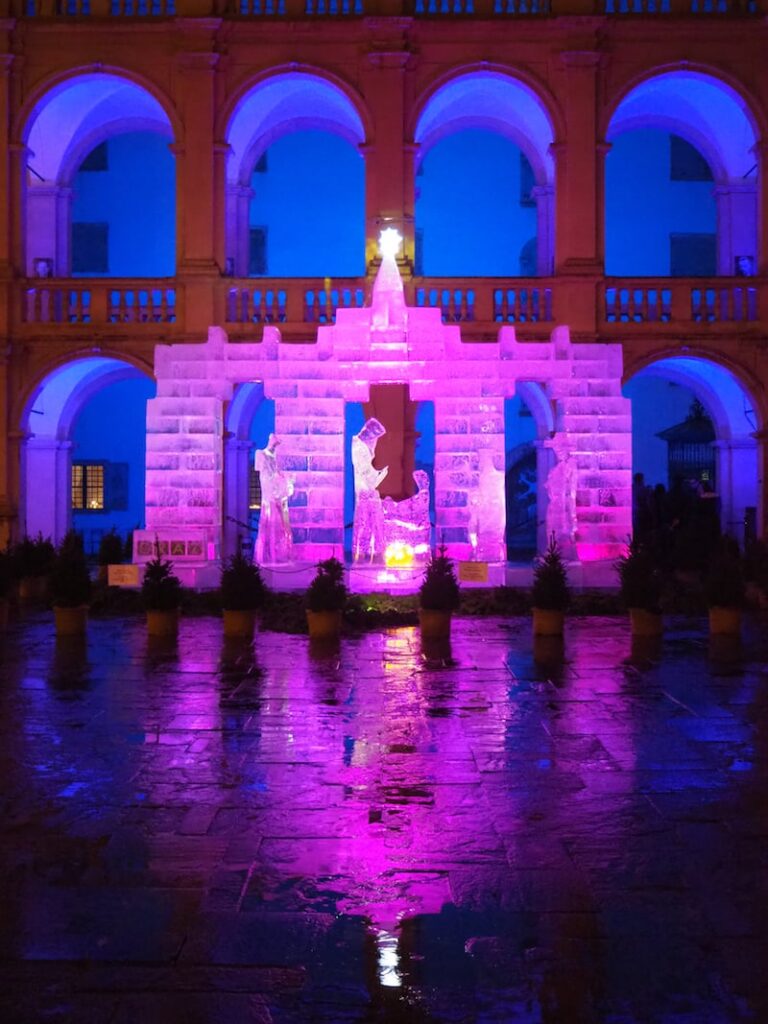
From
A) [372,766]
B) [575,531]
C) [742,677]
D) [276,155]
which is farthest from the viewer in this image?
[276,155]

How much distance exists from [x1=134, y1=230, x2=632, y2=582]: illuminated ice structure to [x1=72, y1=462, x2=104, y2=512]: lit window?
1065 centimetres

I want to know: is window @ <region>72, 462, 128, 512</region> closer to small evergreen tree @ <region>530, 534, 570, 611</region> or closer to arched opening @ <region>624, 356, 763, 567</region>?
arched opening @ <region>624, 356, 763, 567</region>

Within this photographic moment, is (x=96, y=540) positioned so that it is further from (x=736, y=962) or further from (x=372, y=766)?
(x=736, y=962)

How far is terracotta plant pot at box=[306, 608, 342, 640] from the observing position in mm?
11633

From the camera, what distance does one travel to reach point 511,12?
22156 millimetres

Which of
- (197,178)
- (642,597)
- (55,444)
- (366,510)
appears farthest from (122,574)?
(197,178)

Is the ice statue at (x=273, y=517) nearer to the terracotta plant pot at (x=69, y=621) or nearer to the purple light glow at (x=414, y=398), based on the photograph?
the purple light glow at (x=414, y=398)

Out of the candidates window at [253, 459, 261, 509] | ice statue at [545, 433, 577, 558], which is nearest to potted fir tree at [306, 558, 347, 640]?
ice statue at [545, 433, 577, 558]

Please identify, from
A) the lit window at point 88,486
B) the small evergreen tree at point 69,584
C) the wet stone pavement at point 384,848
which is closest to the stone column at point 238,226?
the lit window at point 88,486

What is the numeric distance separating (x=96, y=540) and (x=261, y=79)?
12335mm

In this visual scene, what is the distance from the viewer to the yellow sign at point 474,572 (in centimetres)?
1430

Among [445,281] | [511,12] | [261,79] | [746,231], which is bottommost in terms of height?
[445,281]

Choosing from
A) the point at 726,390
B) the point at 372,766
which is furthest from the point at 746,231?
the point at 372,766

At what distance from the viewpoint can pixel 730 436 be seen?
2258 cm
